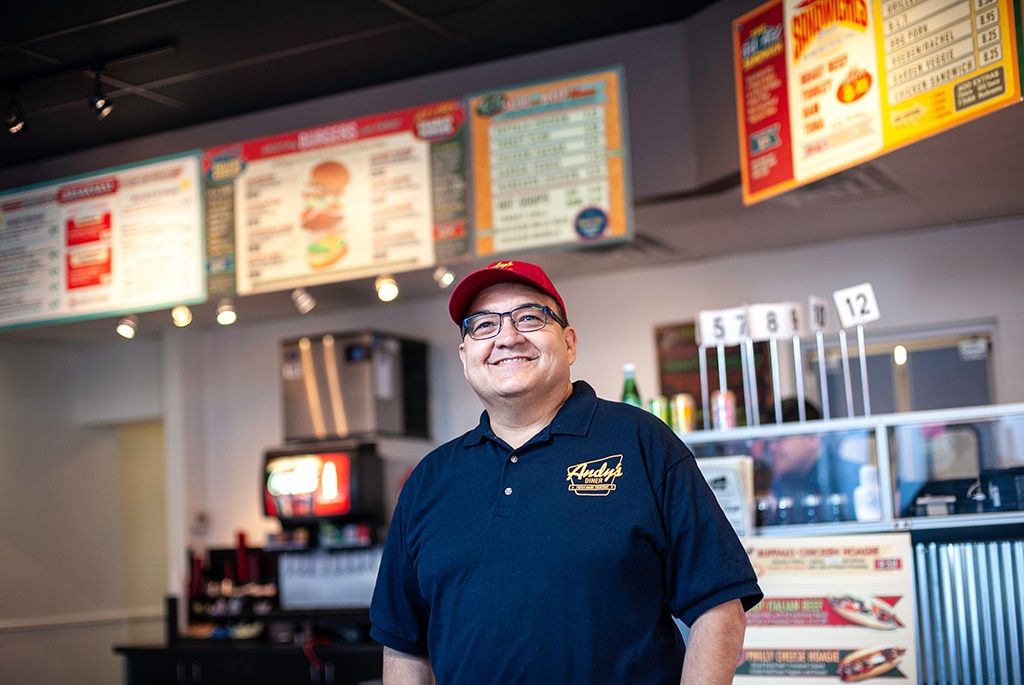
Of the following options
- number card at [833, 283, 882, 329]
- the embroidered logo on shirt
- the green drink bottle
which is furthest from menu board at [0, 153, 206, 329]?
the embroidered logo on shirt

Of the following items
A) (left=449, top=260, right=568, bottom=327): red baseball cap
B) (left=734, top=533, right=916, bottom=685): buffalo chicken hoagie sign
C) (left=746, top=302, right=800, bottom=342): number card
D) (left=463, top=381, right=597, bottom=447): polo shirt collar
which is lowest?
(left=734, top=533, right=916, bottom=685): buffalo chicken hoagie sign

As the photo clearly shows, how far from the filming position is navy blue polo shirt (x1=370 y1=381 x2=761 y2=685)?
187cm

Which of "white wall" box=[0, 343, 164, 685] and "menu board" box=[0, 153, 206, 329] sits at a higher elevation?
"menu board" box=[0, 153, 206, 329]

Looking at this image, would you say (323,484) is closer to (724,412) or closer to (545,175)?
(545,175)

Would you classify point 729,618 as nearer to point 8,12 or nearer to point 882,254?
point 8,12

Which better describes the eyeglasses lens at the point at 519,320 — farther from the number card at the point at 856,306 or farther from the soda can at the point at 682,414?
the soda can at the point at 682,414

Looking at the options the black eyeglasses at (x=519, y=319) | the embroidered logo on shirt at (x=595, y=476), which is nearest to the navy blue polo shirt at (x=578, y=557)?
the embroidered logo on shirt at (x=595, y=476)

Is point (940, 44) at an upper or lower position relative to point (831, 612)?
upper

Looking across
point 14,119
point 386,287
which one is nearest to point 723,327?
point 386,287

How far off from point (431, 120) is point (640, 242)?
144 cm

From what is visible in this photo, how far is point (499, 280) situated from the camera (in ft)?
6.95

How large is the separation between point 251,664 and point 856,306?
4067mm

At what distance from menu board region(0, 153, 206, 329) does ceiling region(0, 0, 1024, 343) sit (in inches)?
12.9

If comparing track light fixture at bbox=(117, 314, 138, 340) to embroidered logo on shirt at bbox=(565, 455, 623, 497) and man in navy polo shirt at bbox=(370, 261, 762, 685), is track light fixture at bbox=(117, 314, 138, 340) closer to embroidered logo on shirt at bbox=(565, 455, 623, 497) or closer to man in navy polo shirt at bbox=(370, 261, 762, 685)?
man in navy polo shirt at bbox=(370, 261, 762, 685)
